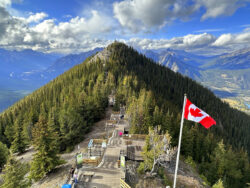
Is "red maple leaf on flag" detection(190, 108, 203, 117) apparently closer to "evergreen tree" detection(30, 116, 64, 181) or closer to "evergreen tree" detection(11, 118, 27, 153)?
"evergreen tree" detection(30, 116, 64, 181)

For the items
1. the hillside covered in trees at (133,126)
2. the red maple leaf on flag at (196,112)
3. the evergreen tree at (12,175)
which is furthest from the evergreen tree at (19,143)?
the red maple leaf on flag at (196,112)

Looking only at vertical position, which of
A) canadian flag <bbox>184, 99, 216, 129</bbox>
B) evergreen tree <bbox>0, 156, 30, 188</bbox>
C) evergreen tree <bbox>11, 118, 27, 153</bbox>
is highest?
canadian flag <bbox>184, 99, 216, 129</bbox>

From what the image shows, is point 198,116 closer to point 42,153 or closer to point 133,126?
point 42,153

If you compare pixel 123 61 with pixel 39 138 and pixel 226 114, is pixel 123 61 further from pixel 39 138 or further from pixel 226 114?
pixel 39 138

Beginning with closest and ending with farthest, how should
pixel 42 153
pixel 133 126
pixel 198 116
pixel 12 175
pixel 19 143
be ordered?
pixel 198 116, pixel 12 175, pixel 42 153, pixel 133 126, pixel 19 143

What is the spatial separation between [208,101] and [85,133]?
12762 centimetres

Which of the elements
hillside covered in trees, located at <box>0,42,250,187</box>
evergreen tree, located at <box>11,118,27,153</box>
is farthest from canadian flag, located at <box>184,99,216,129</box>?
evergreen tree, located at <box>11,118,27,153</box>

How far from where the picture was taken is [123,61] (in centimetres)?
13938

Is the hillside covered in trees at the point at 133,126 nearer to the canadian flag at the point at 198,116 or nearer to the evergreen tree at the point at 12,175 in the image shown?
the evergreen tree at the point at 12,175

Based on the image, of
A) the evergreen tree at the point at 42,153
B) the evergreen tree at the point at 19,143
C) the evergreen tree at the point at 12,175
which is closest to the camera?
the evergreen tree at the point at 12,175

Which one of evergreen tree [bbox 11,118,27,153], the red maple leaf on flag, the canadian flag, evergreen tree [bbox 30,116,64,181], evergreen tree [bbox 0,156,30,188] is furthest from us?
evergreen tree [bbox 11,118,27,153]

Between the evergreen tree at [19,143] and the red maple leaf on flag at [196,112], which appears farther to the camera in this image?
the evergreen tree at [19,143]

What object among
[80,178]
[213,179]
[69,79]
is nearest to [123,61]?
[69,79]

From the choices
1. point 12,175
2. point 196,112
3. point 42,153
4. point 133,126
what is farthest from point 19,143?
point 196,112
